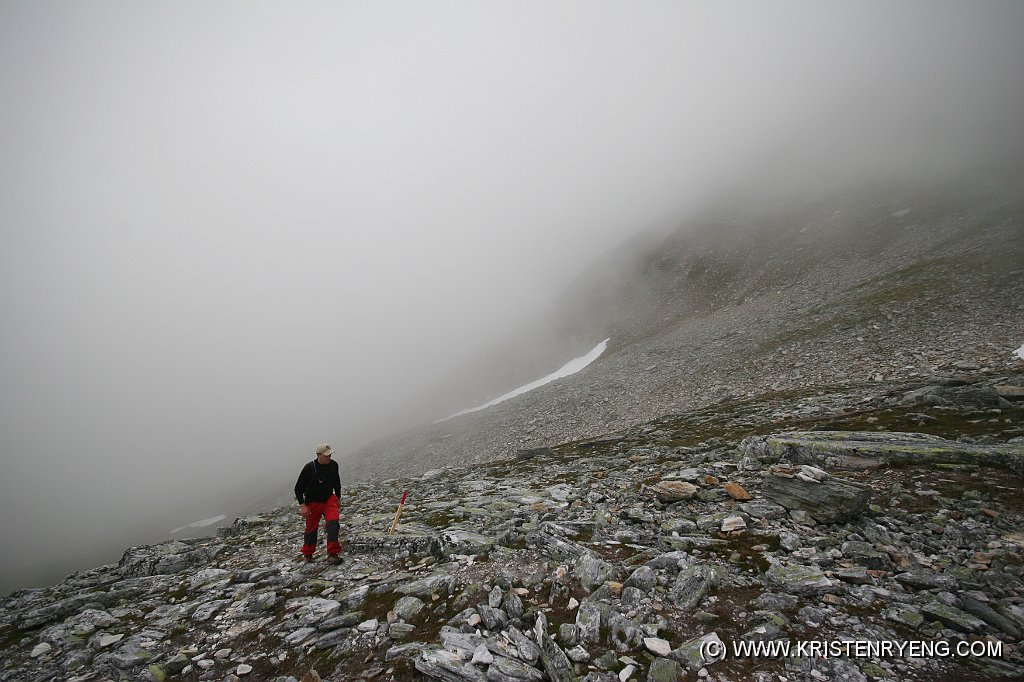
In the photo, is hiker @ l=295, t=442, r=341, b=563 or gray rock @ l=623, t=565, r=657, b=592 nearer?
gray rock @ l=623, t=565, r=657, b=592

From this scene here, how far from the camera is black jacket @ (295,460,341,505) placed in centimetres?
1169

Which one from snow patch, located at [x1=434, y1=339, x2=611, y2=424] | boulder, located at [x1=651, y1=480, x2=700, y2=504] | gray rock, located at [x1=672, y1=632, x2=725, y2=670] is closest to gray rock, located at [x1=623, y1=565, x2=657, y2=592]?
gray rock, located at [x1=672, y1=632, x2=725, y2=670]

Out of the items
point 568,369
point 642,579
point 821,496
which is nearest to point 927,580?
point 821,496

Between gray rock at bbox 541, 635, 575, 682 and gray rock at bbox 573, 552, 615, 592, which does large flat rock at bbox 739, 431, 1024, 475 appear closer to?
gray rock at bbox 573, 552, 615, 592

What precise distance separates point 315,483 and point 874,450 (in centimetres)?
1740

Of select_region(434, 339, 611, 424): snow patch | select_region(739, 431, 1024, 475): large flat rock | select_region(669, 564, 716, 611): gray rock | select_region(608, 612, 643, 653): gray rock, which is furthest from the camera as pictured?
select_region(434, 339, 611, 424): snow patch

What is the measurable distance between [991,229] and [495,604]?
62730 mm

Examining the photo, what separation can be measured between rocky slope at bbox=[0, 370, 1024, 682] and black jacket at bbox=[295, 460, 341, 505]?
1.90 m

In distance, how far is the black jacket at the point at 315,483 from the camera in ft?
38.3

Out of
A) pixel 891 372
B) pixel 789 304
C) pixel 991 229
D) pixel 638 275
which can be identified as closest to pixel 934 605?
pixel 891 372

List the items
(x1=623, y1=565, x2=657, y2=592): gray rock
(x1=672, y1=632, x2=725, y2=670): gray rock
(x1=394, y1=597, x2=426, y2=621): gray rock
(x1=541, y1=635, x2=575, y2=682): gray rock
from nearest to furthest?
(x1=672, y1=632, x2=725, y2=670): gray rock → (x1=541, y1=635, x2=575, y2=682): gray rock → (x1=623, y1=565, x2=657, y2=592): gray rock → (x1=394, y1=597, x2=426, y2=621): gray rock

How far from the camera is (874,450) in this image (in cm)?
1226

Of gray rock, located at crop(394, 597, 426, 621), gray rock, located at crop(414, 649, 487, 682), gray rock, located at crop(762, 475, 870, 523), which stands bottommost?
gray rock, located at crop(762, 475, 870, 523)

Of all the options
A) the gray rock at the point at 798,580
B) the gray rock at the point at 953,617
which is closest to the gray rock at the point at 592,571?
Answer: the gray rock at the point at 798,580
